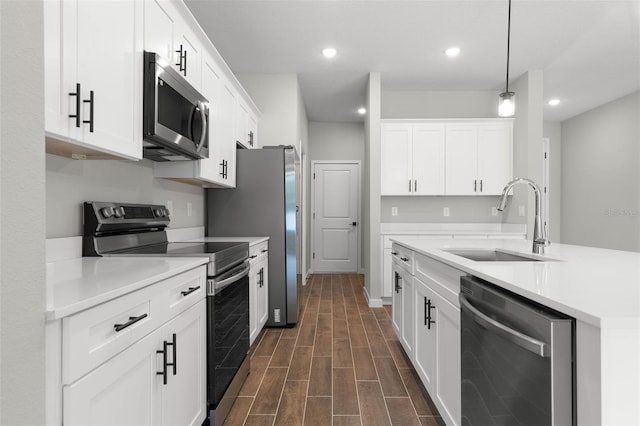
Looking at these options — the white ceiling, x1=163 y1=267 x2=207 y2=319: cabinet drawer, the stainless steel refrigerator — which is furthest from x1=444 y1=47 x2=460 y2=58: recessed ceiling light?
x1=163 y1=267 x2=207 y2=319: cabinet drawer

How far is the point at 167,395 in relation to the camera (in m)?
1.29

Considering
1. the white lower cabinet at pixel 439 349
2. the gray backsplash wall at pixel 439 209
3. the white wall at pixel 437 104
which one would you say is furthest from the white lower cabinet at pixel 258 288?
the white wall at pixel 437 104

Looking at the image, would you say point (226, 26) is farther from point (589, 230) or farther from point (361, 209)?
point (589, 230)

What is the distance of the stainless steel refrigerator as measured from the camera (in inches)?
132

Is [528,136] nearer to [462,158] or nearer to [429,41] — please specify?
[462,158]

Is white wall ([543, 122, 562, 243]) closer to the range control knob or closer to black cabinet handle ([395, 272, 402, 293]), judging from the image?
black cabinet handle ([395, 272, 402, 293])

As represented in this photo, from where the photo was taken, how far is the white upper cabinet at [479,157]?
4586 mm

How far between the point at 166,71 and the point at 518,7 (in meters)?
2.90

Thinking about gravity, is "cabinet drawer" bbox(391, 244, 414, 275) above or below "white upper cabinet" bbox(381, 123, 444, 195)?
below

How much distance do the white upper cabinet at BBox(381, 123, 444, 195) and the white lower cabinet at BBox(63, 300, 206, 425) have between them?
11.4 ft

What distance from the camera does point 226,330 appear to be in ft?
6.23

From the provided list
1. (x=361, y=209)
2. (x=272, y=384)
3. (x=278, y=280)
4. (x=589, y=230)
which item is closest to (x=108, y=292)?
(x=272, y=384)

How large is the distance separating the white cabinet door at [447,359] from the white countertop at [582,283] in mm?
249

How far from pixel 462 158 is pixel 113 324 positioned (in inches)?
177
